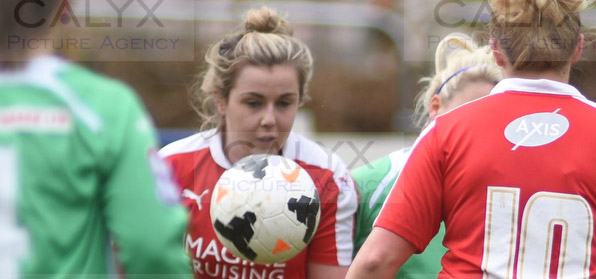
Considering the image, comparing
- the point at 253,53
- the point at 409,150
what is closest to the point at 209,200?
the point at 253,53

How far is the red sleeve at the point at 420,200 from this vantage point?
8.39 ft

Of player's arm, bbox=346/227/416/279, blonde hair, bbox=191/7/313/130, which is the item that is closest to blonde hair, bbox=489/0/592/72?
player's arm, bbox=346/227/416/279

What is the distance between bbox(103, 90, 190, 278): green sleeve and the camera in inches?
69.4

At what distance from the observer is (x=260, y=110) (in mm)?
3461

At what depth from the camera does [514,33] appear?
259 cm

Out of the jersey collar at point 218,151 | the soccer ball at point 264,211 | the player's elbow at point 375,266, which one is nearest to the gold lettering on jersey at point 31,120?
the player's elbow at point 375,266

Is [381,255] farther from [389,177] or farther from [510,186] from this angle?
[389,177]

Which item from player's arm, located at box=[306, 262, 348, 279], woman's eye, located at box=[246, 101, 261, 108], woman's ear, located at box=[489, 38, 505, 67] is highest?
woman's ear, located at box=[489, 38, 505, 67]

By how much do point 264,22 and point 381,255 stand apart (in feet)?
5.13

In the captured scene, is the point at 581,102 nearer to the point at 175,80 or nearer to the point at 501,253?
the point at 501,253

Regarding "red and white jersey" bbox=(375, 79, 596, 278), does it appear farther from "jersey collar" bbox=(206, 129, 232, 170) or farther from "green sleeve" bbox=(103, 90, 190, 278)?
"jersey collar" bbox=(206, 129, 232, 170)

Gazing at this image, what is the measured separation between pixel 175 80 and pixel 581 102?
6565 mm

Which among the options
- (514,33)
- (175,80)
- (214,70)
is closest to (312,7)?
(175,80)

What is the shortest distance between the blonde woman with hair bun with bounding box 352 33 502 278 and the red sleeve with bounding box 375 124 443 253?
839 millimetres
